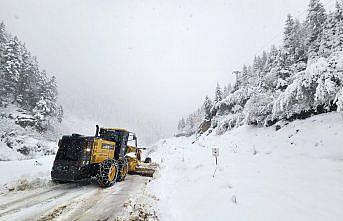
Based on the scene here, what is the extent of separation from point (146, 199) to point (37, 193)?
4.15 metres

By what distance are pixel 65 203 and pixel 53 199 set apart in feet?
2.73

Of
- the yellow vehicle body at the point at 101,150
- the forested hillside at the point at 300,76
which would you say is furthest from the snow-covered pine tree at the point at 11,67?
the yellow vehicle body at the point at 101,150

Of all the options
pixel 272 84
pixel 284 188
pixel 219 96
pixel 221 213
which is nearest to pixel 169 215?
pixel 221 213

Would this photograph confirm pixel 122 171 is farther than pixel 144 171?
No

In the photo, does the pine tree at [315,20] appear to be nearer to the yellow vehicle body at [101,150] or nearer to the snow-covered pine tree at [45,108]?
the yellow vehicle body at [101,150]

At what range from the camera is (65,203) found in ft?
25.2

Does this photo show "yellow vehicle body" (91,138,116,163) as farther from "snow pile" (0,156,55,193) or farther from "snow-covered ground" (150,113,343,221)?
"snow-covered ground" (150,113,343,221)

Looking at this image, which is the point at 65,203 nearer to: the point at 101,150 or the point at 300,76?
the point at 101,150

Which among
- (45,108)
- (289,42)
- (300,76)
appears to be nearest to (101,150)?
(300,76)

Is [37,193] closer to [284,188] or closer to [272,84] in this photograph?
[284,188]

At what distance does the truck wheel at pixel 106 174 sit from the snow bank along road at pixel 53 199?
271 millimetres

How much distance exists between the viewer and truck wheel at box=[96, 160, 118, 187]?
10.7 m

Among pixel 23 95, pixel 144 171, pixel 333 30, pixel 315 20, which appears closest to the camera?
pixel 144 171

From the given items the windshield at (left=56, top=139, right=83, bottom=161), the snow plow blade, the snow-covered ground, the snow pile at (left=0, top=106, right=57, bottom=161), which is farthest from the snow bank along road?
the snow pile at (left=0, top=106, right=57, bottom=161)
